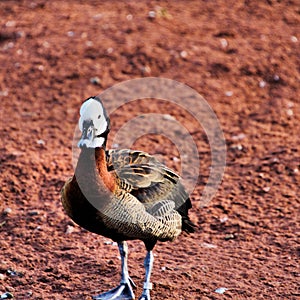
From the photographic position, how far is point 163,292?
17.4 feet

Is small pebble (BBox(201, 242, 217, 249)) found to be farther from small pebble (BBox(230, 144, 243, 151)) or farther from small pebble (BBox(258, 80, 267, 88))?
small pebble (BBox(258, 80, 267, 88))

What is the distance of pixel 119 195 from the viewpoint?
4.93 m

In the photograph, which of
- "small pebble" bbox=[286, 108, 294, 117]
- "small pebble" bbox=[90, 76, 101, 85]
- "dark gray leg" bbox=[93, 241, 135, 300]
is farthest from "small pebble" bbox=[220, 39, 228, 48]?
"dark gray leg" bbox=[93, 241, 135, 300]

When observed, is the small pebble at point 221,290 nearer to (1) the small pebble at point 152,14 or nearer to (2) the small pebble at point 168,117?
(2) the small pebble at point 168,117

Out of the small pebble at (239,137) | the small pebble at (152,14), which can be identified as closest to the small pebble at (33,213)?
the small pebble at (239,137)

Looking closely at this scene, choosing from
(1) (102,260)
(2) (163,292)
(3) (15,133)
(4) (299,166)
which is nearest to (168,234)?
(2) (163,292)

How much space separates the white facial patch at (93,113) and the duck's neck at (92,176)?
20cm

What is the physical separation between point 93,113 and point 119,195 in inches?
27.1

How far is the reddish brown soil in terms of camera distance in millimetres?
5625

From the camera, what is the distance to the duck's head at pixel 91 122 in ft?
15.4

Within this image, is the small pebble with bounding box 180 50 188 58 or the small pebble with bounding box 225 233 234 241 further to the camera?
the small pebble with bounding box 180 50 188 58

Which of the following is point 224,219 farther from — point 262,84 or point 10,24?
point 10,24

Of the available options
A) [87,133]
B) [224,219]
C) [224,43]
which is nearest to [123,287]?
[87,133]

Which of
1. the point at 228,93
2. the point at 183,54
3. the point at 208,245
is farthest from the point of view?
the point at 183,54
